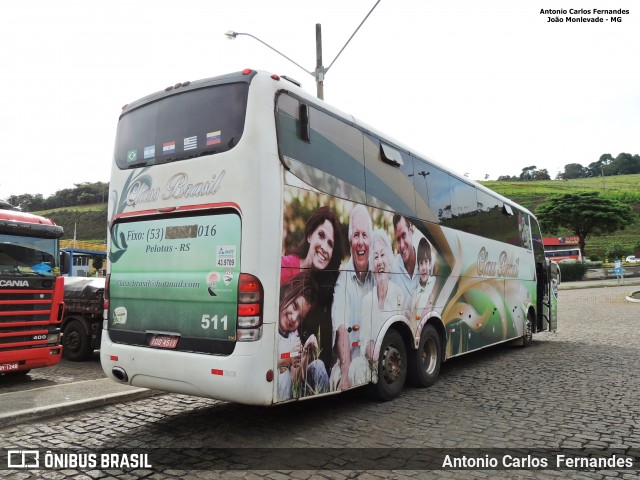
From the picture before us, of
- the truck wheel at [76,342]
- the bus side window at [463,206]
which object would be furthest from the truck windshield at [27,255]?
the bus side window at [463,206]

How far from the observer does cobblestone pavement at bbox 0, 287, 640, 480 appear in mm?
4512

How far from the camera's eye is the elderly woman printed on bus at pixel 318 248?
5363mm

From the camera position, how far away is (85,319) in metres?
10.8

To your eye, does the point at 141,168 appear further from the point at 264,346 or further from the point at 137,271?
the point at 264,346

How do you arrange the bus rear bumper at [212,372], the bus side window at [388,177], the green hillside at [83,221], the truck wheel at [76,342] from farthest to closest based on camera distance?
the green hillside at [83,221] → the truck wheel at [76,342] → the bus side window at [388,177] → the bus rear bumper at [212,372]

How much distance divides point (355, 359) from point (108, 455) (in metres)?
2.86

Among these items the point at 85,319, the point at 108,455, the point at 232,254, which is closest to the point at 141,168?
the point at 232,254

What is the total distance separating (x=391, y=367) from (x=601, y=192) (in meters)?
110

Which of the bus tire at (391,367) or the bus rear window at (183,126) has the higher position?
the bus rear window at (183,126)

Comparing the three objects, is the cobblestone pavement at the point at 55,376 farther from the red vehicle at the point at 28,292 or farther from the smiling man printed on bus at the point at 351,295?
the smiling man printed on bus at the point at 351,295

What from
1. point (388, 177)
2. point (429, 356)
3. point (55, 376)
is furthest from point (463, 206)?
point (55, 376)

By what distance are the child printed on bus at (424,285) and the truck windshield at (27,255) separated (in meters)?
6.25

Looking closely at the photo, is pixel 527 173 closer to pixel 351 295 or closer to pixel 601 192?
pixel 601 192

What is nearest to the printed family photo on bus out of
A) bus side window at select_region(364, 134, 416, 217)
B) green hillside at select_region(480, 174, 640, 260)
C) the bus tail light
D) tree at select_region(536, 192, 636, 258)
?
bus side window at select_region(364, 134, 416, 217)
